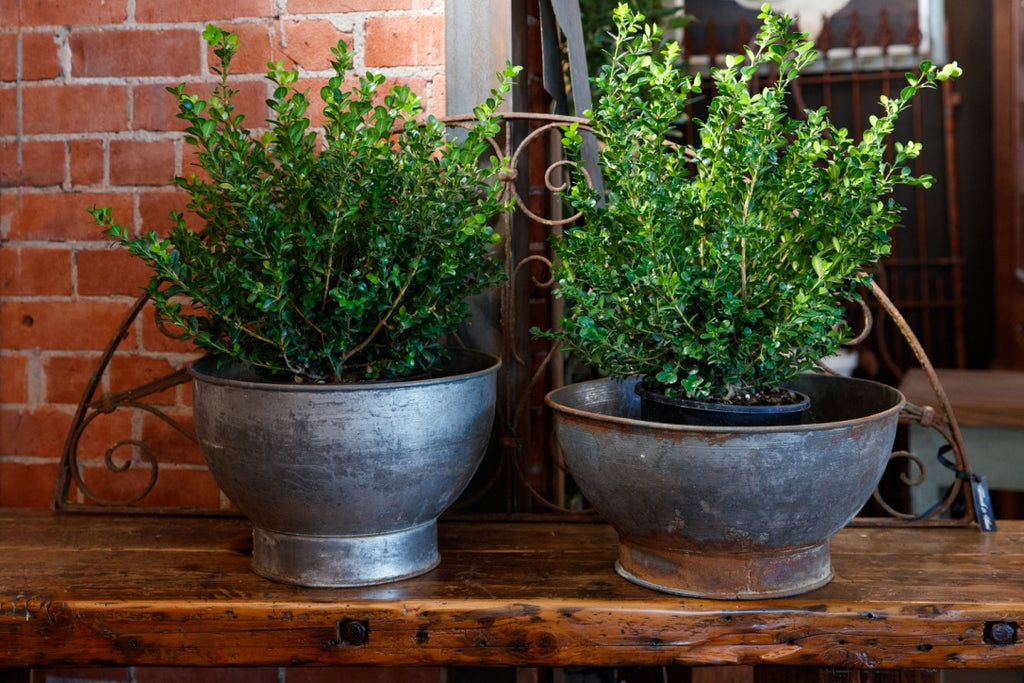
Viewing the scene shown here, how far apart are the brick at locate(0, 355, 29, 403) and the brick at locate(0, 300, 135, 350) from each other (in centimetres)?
2

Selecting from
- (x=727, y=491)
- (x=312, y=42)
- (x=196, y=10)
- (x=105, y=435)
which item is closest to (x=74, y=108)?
(x=196, y=10)

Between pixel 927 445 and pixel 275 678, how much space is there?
65.3 inches

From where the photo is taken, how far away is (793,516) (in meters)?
0.97

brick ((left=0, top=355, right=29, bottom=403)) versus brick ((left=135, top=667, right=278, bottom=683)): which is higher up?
brick ((left=0, top=355, right=29, bottom=403))

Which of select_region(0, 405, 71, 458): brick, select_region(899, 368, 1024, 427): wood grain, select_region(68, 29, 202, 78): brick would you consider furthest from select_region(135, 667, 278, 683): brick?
select_region(899, 368, 1024, 427): wood grain

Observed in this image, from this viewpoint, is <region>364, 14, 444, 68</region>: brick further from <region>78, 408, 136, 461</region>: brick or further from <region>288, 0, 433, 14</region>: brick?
<region>78, 408, 136, 461</region>: brick

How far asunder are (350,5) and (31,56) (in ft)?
1.67

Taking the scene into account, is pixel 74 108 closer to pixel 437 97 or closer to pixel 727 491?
pixel 437 97

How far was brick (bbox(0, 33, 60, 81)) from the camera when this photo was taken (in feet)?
4.72

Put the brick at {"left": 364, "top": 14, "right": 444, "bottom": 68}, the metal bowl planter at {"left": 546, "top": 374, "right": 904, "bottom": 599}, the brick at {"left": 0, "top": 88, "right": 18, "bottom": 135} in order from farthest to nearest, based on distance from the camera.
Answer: the brick at {"left": 0, "top": 88, "right": 18, "bottom": 135}, the brick at {"left": 364, "top": 14, "right": 444, "bottom": 68}, the metal bowl planter at {"left": 546, "top": 374, "right": 904, "bottom": 599}

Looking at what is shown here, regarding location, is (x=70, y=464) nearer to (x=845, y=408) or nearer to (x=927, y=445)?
(x=845, y=408)

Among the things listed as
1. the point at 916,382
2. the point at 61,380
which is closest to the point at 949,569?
the point at 61,380

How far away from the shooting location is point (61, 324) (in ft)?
4.82

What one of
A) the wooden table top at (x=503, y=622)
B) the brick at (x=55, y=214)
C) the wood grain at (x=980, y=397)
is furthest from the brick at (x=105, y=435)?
the wood grain at (x=980, y=397)
